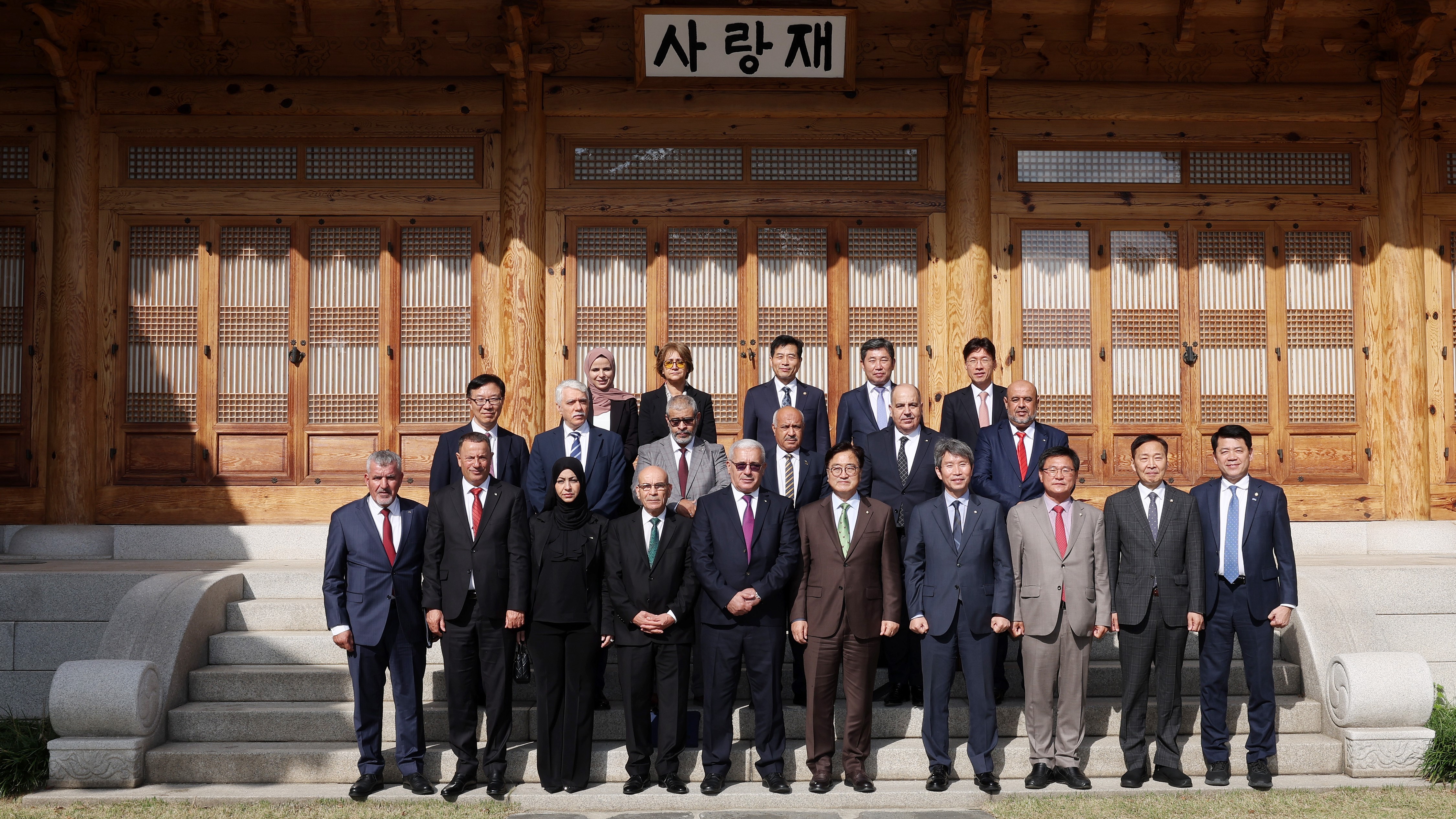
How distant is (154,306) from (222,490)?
4.75 ft

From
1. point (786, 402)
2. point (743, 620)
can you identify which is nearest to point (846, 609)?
point (743, 620)

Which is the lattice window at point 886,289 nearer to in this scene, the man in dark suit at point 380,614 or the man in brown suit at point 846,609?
the man in brown suit at point 846,609

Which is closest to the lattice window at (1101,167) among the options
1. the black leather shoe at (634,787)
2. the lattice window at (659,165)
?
the lattice window at (659,165)

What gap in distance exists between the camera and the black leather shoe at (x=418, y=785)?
5.22 meters

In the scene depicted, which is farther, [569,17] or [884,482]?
[569,17]

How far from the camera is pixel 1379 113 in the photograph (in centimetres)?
820

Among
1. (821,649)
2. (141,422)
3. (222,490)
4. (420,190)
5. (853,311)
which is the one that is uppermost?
(420,190)

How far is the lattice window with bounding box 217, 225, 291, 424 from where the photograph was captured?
8.12 m

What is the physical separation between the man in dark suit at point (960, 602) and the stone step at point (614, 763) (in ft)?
0.59

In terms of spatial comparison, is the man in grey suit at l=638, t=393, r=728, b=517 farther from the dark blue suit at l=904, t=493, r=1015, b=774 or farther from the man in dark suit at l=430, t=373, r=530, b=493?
the dark blue suit at l=904, t=493, r=1015, b=774

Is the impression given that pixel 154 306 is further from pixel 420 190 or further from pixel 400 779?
pixel 400 779

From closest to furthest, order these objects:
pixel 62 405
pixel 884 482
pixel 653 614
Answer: pixel 653 614
pixel 884 482
pixel 62 405

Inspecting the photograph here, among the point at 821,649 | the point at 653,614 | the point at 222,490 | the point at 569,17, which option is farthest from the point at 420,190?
the point at 821,649

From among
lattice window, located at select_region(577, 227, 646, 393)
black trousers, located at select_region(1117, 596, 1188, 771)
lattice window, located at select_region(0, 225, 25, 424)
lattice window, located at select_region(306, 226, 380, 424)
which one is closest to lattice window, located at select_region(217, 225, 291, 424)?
lattice window, located at select_region(306, 226, 380, 424)
